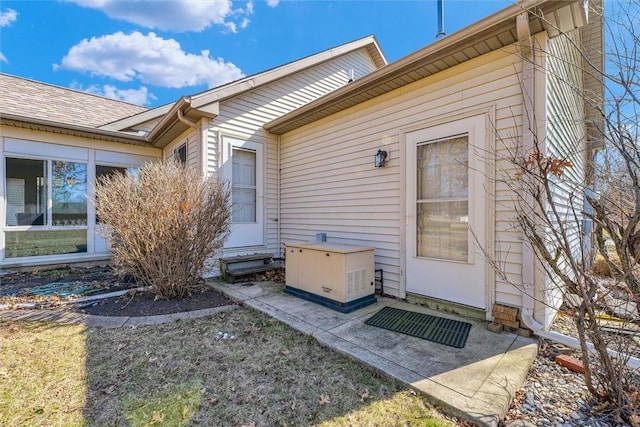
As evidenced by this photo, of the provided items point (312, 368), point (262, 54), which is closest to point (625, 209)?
point (312, 368)

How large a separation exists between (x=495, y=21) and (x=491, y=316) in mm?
3239

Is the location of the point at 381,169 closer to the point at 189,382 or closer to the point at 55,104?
the point at 189,382

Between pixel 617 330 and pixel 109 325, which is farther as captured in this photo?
pixel 109 325

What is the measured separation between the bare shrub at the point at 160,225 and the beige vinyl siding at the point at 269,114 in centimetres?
135

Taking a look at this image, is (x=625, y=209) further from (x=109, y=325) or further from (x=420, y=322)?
(x=109, y=325)

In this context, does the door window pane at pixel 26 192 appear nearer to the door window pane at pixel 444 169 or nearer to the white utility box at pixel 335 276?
the white utility box at pixel 335 276

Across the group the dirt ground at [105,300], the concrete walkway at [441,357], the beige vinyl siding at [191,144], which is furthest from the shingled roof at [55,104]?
the concrete walkway at [441,357]

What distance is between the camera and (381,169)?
15.0ft

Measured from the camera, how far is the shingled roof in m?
6.77

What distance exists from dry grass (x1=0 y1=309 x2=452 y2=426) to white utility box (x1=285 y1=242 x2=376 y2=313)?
0.93 m

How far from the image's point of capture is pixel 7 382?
2.35m

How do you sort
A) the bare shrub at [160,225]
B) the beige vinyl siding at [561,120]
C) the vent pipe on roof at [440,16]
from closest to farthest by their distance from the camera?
the beige vinyl siding at [561,120] < the bare shrub at [160,225] < the vent pipe on roof at [440,16]

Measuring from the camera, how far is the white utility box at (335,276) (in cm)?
388

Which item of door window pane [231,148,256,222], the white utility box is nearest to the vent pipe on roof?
the white utility box
